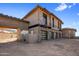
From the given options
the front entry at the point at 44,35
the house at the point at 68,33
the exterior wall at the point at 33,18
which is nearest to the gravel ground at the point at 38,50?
the front entry at the point at 44,35

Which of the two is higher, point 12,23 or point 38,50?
point 12,23

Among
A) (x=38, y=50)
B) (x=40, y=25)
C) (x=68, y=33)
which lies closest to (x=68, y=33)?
(x=68, y=33)

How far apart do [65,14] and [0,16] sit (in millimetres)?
3277

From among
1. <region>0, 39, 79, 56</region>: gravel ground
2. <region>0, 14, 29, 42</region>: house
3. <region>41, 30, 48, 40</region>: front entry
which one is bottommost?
<region>0, 39, 79, 56</region>: gravel ground

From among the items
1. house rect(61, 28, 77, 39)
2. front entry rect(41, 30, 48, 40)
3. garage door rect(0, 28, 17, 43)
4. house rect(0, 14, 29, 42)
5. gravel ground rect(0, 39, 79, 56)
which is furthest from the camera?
house rect(61, 28, 77, 39)

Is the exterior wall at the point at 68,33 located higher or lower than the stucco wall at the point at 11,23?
lower

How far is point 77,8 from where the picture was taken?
4559 mm

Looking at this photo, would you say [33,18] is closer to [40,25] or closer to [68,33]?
[40,25]

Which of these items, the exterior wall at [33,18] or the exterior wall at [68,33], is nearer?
the exterior wall at [33,18]

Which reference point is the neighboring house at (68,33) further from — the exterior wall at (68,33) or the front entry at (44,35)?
the front entry at (44,35)

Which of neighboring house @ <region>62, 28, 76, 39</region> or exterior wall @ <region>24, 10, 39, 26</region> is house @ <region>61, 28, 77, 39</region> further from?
exterior wall @ <region>24, 10, 39, 26</region>

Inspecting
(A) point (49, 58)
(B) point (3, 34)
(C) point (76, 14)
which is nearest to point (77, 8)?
(C) point (76, 14)

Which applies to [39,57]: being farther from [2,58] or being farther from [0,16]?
[0,16]

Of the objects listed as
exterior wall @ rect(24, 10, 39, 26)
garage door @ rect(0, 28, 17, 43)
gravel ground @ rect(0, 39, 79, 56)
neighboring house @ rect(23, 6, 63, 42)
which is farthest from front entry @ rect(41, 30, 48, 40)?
garage door @ rect(0, 28, 17, 43)
